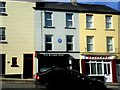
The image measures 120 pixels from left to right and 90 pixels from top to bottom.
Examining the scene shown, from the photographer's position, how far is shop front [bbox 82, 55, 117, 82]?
42219mm

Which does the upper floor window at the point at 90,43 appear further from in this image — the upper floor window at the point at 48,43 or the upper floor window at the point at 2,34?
the upper floor window at the point at 2,34

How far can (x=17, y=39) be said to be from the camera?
39.3m

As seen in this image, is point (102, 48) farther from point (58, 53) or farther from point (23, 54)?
point (23, 54)

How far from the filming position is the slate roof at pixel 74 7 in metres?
41.2

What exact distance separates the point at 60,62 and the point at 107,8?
1029cm

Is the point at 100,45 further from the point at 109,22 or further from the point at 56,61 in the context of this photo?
the point at 56,61

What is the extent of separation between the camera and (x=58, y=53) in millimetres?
40250

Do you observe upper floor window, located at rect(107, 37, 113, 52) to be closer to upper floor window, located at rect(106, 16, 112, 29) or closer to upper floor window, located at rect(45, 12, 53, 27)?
upper floor window, located at rect(106, 16, 112, 29)

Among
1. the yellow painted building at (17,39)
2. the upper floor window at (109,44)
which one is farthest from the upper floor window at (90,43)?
the yellow painted building at (17,39)

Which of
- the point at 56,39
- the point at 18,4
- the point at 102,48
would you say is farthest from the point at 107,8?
the point at 18,4

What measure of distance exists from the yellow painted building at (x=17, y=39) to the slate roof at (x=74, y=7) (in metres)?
2.14

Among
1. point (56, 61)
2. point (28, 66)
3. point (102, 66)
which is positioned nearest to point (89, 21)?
point (102, 66)

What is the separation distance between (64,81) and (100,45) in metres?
21.0

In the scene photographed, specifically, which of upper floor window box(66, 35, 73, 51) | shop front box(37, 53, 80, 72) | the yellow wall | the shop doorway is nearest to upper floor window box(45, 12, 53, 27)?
upper floor window box(66, 35, 73, 51)
